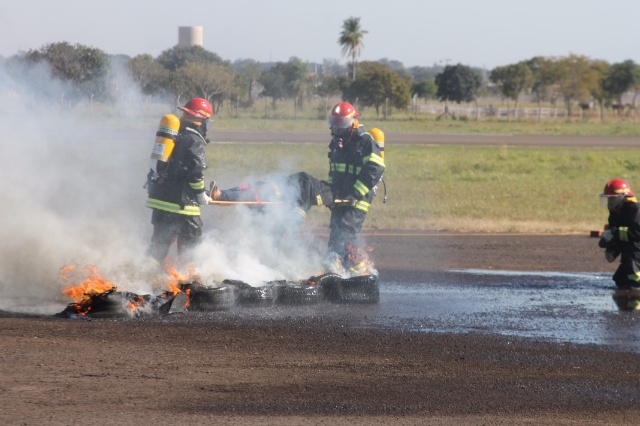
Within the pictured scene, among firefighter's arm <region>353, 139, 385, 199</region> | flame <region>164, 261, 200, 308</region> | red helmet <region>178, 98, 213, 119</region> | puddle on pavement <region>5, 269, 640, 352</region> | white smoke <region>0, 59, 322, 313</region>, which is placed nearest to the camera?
puddle on pavement <region>5, 269, 640, 352</region>

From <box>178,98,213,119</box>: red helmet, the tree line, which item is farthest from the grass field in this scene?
<box>178,98,213,119</box>: red helmet

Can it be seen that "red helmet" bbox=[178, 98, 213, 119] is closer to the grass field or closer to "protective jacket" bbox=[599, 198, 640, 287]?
the grass field

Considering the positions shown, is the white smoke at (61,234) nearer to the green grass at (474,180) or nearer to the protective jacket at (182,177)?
the protective jacket at (182,177)

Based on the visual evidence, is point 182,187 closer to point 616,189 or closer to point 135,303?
point 135,303

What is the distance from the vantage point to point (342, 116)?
1055 cm

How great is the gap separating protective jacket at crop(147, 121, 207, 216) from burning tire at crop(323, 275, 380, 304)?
1759mm

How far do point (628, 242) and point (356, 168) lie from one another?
3694mm

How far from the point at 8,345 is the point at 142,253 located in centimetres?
246

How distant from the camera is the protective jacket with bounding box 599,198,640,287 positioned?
11117mm

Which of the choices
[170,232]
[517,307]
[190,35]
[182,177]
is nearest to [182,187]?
[182,177]

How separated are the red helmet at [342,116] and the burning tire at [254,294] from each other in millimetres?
2390

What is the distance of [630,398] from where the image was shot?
6.49m

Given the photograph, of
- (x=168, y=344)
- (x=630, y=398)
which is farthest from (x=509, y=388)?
(x=168, y=344)

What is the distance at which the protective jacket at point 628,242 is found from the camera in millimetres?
11117
